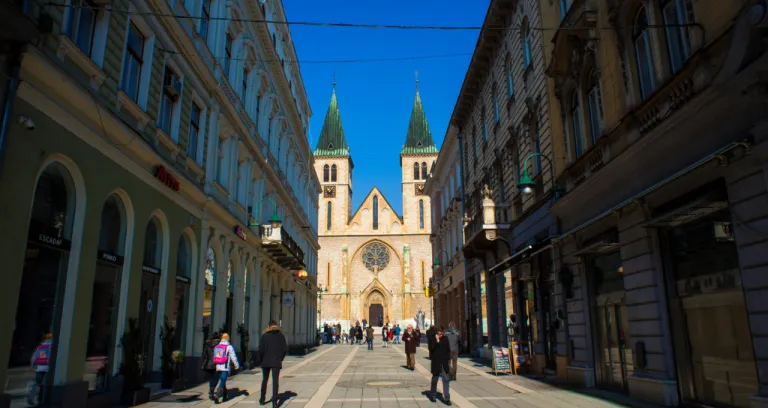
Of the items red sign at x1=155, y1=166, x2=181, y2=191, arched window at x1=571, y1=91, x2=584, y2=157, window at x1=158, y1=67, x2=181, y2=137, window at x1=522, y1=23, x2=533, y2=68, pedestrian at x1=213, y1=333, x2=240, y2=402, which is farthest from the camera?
window at x1=522, y1=23, x2=533, y2=68

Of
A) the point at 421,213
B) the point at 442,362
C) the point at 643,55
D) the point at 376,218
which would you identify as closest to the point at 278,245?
the point at 442,362

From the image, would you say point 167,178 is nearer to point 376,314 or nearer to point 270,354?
point 270,354

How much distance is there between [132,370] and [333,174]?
69707 millimetres

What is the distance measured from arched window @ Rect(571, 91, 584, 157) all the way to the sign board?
21.9 ft

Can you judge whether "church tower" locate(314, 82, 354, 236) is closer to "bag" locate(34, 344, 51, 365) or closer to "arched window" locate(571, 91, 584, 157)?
"arched window" locate(571, 91, 584, 157)

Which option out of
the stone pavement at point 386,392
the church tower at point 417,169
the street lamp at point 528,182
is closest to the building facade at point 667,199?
the street lamp at point 528,182

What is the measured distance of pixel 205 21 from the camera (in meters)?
16.8

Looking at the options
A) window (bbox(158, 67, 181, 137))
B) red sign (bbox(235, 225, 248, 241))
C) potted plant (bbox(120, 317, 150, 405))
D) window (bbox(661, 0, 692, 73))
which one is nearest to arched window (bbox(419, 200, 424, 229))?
red sign (bbox(235, 225, 248, 241))

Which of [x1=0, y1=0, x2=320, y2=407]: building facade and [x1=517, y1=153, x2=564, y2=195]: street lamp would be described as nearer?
[x1=0, y1=0, x2=320, y2=407]: building facade

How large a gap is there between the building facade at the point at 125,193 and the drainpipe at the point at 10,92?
0.54ft

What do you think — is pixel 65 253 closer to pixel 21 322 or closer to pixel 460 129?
pixel 21 322

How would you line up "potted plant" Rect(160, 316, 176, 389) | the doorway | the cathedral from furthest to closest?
the doorway
the cathedral
"potted plant" Rect(160, 316, 176, 389)

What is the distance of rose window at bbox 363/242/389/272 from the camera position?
242 ft

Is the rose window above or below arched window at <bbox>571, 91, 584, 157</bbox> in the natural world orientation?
above
